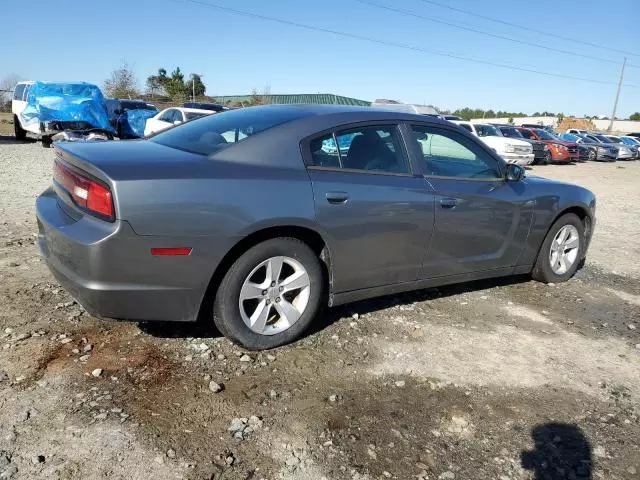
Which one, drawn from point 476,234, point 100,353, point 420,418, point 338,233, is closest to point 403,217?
point 338,233

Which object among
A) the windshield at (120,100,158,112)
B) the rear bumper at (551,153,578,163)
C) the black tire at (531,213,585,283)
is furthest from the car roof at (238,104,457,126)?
the rear bumper at (551,153,578,163)

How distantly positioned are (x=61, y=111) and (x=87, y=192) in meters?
16.3

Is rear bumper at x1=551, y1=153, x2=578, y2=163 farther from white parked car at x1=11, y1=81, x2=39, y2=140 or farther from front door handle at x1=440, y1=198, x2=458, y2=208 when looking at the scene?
front door handle at x1=440, y1=198, x2=458, y2=208

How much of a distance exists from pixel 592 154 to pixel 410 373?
3063 cm

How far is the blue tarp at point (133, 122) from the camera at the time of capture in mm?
19578

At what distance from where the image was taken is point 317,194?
3.32m

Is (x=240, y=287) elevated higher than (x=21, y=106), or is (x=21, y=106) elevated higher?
(x=21, y=106)

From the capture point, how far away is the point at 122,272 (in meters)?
2.82

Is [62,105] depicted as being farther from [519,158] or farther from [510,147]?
[519,158]

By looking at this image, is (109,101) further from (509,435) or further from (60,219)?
(509,435)

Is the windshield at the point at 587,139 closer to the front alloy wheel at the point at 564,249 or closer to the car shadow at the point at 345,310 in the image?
the front alloy wheel at the point at 564,249

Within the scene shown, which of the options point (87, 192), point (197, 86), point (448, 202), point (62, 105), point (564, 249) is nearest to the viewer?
point (87, 192)

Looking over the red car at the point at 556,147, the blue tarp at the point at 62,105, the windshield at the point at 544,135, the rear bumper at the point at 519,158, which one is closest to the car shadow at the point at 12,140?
the blue tarp at the point at 62,105

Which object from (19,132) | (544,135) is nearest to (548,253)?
(19,132)
